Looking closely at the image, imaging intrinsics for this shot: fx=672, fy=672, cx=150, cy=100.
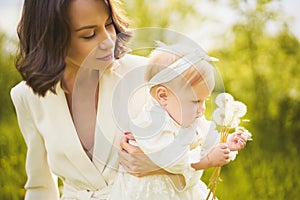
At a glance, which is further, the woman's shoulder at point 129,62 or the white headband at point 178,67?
the woman's shoulder at point 129,62

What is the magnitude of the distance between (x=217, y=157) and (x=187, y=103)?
191 mm

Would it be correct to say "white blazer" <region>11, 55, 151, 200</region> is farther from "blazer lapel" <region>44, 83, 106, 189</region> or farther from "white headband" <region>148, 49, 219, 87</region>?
"white headband" <region>148, 49, 219, 87</region>

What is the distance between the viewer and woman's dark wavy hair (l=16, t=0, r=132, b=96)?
2219 millimetres

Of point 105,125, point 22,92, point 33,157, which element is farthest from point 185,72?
point 33,157

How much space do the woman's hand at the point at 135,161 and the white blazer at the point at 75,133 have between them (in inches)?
4.3

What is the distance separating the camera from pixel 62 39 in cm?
224

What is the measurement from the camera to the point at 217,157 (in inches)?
81.2

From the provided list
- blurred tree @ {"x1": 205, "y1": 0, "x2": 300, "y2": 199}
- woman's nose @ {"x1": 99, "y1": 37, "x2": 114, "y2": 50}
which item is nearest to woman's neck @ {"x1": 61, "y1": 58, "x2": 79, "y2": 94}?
woman's nose @ {"x1": 99, "y1": 37, "x2": 114, "y2": 50}

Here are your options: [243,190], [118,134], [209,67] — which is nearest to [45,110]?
[118,134]

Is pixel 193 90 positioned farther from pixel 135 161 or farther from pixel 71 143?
pixel 71 143

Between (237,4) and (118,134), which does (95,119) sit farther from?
(237,4)

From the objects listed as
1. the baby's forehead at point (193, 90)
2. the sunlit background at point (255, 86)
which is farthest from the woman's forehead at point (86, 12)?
the sunlit background at point (255, 86)

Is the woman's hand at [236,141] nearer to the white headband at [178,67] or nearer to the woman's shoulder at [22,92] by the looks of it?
the white headband at [178,67]

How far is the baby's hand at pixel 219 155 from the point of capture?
2.06 metres
